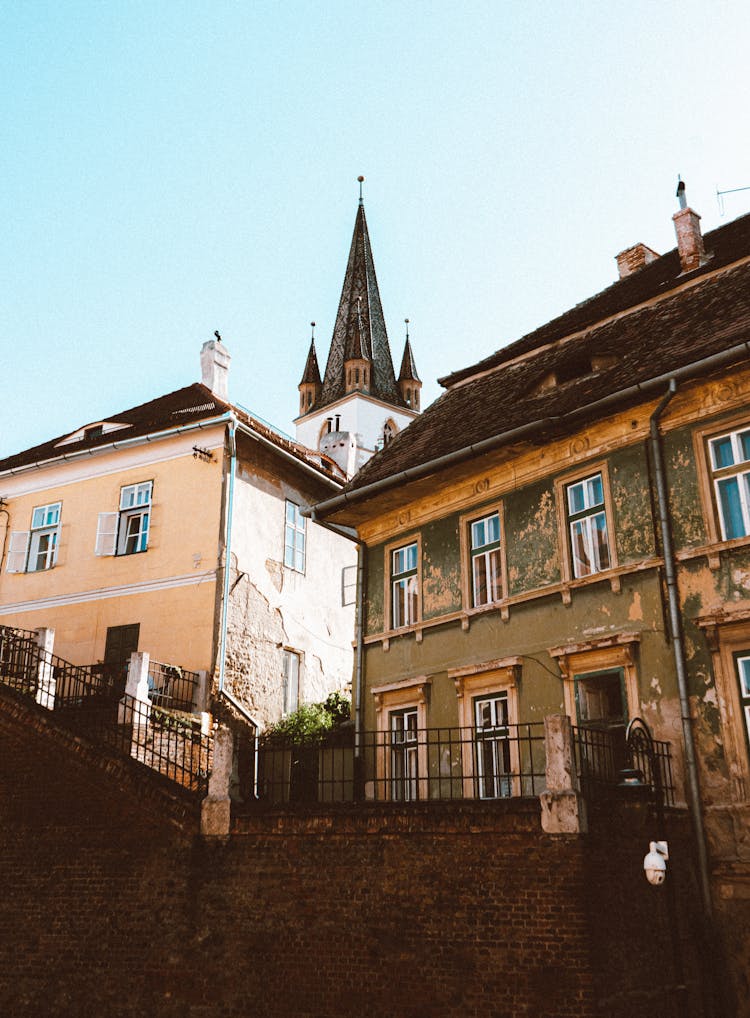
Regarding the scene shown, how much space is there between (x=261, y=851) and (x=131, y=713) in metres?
4.08

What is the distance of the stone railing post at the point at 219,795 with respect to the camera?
12.9 metres

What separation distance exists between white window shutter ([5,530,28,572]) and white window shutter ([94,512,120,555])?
8.21 feet

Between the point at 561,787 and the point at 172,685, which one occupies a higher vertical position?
the point at 172,685

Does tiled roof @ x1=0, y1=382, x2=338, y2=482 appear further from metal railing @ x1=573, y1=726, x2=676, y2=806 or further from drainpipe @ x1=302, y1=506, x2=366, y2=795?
metal railing @ x1=573, y1=726, x2=676, y2=806

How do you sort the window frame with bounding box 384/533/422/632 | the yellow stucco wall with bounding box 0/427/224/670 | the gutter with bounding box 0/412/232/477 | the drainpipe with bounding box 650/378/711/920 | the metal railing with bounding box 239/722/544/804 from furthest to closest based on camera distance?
the gutter with bounding box 0/412/232/477 < the yellow stucco wall with bounding box 0/427/224/670 < the window frame with bounding box 384/533/422/632 < the metal railing with bounding box 239/722/544/804 < the drainpipe with bounding box 650/378/711/920

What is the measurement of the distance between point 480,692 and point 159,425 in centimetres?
1137

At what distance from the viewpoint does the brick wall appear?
418 inches

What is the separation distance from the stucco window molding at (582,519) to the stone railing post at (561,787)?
10.3ft

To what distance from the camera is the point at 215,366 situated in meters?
25.7

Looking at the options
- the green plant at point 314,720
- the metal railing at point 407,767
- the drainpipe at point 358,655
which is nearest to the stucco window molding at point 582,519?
the metal railing at point 407,767

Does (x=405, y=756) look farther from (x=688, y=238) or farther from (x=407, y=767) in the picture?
(x=688, y=238)

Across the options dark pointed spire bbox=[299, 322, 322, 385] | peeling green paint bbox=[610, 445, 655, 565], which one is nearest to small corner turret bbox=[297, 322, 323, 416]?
dark pointed spire bbox=[299, 322, 322, 385]

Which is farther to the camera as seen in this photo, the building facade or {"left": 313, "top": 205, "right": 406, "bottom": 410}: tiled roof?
{"left": 313, "top": 205, "right": 406, "bottom": 410}: tiled roof

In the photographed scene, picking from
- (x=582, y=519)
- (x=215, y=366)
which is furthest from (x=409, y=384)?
(x=582, y=519)
